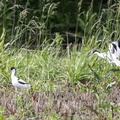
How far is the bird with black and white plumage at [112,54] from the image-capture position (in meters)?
7.43

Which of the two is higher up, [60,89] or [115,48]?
[115,48]

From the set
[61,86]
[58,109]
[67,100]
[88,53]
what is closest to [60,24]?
[88,53]

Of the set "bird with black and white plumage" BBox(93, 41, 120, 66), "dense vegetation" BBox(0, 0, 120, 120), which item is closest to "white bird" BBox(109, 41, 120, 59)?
"bird with black and white plumage" BBox(93, 41, 120, 66)

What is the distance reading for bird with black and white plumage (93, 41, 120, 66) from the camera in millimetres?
7426

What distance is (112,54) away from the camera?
25.6 feet

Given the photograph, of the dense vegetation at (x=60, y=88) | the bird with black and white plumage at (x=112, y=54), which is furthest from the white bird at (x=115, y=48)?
the dense vegetation at (x=60, y=88)

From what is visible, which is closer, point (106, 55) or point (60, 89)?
point (60, 89)

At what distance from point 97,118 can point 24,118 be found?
86 centimetres

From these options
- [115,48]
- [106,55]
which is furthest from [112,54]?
[106,55]

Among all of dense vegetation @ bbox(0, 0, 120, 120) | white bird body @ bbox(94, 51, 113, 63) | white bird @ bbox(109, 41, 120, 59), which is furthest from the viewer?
white bird @ bbox(109, 41, 120, 59)

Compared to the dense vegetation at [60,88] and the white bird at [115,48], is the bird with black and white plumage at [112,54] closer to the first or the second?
the white bird at [115,48]

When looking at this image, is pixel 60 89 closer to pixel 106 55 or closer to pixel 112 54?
pixel 106 55

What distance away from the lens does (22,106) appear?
583 cm

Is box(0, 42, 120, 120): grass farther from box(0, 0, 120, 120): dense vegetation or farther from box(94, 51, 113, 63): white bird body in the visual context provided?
box(94, 51, 113, 63): white bird body
